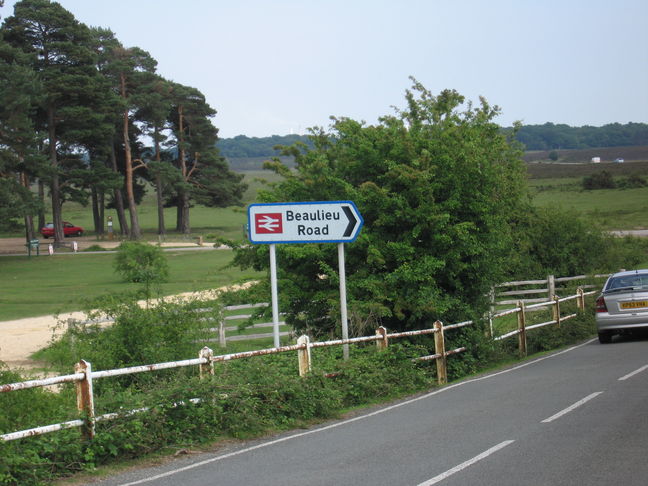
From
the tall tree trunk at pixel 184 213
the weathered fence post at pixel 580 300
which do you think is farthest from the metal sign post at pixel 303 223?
the tall tree trunk at pixel 184 213

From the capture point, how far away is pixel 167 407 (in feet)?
30.8

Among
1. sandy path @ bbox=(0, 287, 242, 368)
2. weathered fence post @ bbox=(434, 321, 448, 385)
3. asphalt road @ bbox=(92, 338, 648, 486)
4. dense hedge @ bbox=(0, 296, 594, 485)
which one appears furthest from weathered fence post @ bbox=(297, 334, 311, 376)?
sandy path @ bbox=(0, 287, 242, 368)

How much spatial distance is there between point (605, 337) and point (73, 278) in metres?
39.6

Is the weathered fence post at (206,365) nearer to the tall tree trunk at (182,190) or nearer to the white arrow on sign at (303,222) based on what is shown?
the white arrow on sign at (303,222)

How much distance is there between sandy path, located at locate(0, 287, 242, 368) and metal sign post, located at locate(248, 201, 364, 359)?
679 centimetres

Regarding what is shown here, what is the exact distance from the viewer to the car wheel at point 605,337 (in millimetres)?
21500

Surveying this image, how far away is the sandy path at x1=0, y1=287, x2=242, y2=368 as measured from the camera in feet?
75.6

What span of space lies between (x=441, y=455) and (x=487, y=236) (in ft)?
35.1

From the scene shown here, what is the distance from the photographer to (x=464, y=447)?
8.71 m

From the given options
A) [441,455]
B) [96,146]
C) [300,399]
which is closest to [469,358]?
[300,399]

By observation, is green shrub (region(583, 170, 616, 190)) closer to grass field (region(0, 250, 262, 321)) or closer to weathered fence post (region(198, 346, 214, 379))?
grass field (region(0, 250, 262, 321))

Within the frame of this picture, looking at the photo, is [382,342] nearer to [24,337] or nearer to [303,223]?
[303,223]

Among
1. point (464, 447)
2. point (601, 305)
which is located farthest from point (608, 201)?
point (464, 447)

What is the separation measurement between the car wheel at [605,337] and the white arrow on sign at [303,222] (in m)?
10.5
